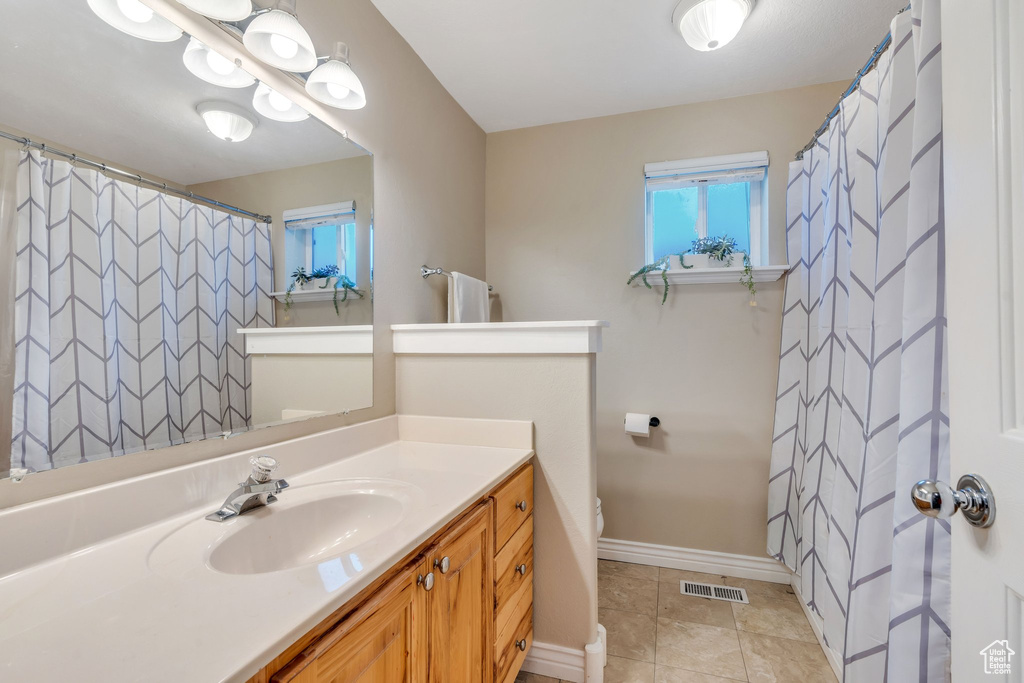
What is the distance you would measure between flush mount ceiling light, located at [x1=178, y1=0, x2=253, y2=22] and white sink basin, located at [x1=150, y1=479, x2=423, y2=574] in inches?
41.2

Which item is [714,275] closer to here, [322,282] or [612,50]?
[612,50]

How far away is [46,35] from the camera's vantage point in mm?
724

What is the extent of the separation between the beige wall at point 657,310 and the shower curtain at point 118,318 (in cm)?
161

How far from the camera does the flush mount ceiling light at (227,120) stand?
987mm

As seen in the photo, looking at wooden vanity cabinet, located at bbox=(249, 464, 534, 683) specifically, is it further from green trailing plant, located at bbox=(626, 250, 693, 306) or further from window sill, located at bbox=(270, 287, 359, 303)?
green trailing plant, located at bbox=(626, 250, 693, 306)

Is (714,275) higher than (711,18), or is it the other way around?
(711,18)

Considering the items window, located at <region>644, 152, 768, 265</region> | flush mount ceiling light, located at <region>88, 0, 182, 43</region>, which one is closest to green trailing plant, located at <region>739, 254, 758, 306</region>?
window, located at <region>644, 152, 768, 265</region>

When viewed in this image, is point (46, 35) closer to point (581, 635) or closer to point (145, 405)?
point (145, 405)

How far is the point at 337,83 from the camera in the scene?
117 cm

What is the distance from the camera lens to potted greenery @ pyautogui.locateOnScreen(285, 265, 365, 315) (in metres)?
1.19

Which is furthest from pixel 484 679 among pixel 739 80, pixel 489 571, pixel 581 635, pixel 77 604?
pixel 739 80

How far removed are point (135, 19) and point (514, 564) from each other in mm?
1582

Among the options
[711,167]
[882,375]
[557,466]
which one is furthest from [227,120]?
[711,167]

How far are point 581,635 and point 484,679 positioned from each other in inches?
20.0
